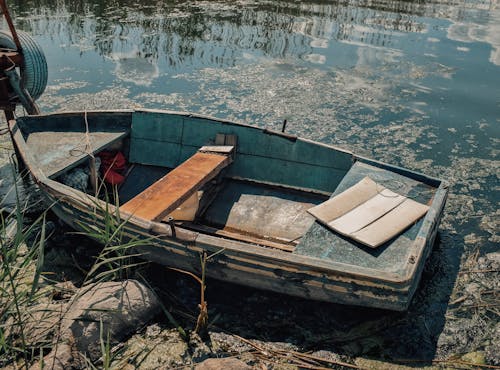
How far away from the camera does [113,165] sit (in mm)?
6961

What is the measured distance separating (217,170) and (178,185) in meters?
0.72

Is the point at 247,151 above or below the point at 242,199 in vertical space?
above

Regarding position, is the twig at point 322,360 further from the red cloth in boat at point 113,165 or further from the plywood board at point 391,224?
the red cloth in boat at point 113,165

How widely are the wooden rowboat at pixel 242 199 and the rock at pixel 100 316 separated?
1.92 feet

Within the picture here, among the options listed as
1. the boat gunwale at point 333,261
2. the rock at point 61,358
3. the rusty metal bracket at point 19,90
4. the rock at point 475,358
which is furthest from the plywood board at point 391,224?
the rusty metal bracket at point 19,90

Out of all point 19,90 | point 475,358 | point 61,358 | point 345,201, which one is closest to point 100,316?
point 61,358

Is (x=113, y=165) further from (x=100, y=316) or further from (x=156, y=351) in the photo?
(x=156, y=351)

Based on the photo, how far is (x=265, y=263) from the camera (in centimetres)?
468

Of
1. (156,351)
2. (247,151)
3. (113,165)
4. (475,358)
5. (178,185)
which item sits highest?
(247,151)

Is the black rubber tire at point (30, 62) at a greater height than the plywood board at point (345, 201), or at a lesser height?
greater

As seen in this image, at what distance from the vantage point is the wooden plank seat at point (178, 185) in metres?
5.29

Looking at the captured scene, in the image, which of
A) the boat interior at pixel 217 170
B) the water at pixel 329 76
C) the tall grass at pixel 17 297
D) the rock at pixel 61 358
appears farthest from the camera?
the water at pixel 329 76

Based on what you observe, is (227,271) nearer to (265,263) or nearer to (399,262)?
(265,263)

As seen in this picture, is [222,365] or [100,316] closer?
[222,365]
